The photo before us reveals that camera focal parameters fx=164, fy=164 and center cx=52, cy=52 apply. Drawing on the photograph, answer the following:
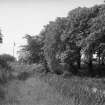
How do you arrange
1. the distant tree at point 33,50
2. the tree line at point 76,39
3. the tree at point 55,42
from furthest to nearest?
the distant tree at point 33,50, the tree at point 55,42, the tree line at point 76,39

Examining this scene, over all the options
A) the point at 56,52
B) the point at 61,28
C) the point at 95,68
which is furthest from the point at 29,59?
the point at 95,68

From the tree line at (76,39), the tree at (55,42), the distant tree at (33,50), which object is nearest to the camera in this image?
the tree line at (76,39)

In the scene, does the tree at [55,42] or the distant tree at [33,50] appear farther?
the distant tree at [33,50]

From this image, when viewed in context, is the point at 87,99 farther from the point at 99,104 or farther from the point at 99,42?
the point at 99,42

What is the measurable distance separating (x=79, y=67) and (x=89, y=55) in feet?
17.1

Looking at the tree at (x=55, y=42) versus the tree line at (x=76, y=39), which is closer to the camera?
the tree line at (x=76, y=39)

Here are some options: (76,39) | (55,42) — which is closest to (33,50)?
(55,42)

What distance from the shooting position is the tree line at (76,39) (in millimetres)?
16234

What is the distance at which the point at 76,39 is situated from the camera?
61.1ft

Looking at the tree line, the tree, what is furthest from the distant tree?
the tree

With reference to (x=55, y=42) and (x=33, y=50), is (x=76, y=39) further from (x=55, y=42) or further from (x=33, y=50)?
(x=33, y=50)

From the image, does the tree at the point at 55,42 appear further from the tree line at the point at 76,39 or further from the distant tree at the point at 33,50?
the distant tree at the point at 33,50

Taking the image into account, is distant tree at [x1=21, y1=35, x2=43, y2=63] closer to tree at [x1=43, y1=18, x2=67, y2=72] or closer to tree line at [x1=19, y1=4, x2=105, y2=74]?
tree line at [x1=19, y1=4, x2=105, y2=74]

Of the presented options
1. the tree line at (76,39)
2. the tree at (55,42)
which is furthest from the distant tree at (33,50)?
the tree at (55,42)
